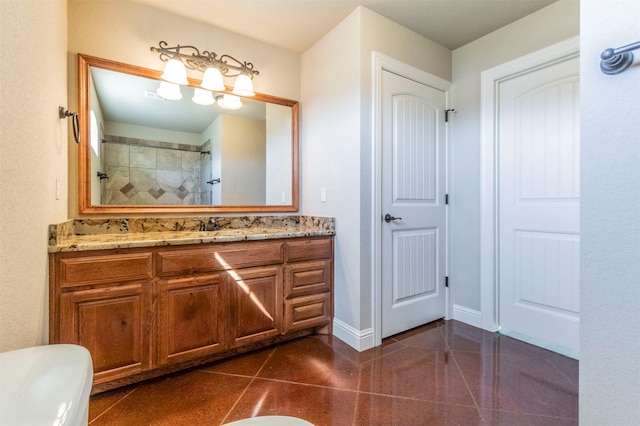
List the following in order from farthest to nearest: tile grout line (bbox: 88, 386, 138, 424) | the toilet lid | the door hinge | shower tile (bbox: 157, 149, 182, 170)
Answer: the door hinge
shower tile (bbox: 157, 149, 182, 170)
tile grout line (bbox: 88, 386, 138, 424)
the toilet lid

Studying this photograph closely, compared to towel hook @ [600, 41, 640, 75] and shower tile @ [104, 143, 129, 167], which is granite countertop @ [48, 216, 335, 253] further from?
towel hook @ [600, 41, 640, 75]

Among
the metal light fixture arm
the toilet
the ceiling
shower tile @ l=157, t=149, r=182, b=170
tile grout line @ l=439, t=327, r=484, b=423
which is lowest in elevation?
tile grout line @ l=439, t=327, r=484, b=423

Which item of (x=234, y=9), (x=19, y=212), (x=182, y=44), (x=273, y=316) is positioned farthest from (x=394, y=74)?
(x=19, y=212)

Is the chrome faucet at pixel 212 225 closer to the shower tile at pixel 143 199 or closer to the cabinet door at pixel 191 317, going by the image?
the shower tile at pixel 143 199

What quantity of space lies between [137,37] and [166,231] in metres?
1.34

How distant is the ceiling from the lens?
81.1 inches

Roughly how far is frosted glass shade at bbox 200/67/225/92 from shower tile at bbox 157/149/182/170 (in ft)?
1.78

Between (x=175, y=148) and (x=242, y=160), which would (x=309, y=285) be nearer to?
(x=242, y=160)

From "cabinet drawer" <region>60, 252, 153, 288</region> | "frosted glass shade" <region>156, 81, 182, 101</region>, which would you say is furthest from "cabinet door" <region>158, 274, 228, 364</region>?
"frosted glass shade" <region>156, 81, 182, 101</region>

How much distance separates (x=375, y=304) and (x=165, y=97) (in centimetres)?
215

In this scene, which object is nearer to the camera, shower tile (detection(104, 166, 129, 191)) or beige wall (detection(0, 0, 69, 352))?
beige wall (detection(0, 0, 69, 352))

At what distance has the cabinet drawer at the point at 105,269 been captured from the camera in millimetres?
1493

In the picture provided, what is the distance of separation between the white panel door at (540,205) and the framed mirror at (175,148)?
5.69 feet

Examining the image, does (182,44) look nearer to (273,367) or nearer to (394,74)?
(394,74)
